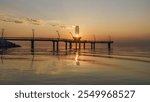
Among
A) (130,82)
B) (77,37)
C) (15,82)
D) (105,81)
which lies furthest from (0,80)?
(77,37)

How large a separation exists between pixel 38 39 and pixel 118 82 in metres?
60.4

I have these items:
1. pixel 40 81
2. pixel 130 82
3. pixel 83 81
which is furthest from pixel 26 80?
pixel 130 82

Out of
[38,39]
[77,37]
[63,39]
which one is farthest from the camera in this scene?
[77,37]

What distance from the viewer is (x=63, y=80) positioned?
13375 millimetres

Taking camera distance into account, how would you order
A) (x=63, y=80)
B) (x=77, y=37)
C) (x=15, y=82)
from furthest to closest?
(x=77, y=37)
(x=63, y=80)
(x=15, y=82)

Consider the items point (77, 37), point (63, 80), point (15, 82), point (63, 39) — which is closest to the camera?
point (15, 82)

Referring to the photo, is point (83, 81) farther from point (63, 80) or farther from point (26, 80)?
point (26, 80)

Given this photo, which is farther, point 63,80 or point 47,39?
point 47,39

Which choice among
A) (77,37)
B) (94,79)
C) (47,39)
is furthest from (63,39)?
(94,79)

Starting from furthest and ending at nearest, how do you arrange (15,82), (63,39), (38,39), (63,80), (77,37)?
1. (77,37)
2. (63,39)
3. (38,39)
4. (63,80)
5. (15,82)

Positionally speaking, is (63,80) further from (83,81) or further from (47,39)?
(47,39)

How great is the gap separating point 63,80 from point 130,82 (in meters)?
3.00

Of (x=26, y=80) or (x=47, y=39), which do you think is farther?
(x=47, y=39)

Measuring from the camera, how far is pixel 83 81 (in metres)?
13.0
